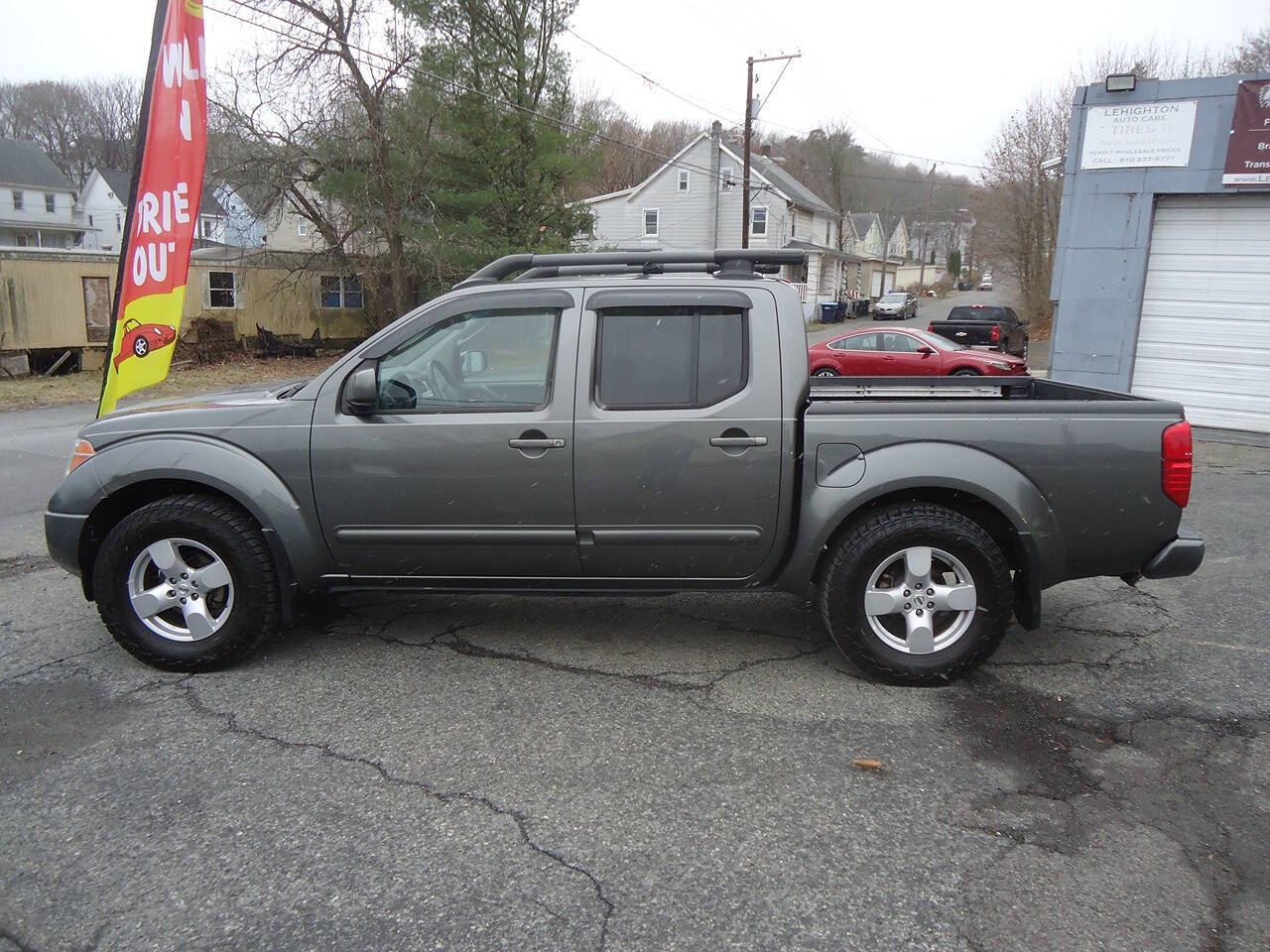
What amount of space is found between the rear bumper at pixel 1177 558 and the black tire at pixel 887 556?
634 millimetres

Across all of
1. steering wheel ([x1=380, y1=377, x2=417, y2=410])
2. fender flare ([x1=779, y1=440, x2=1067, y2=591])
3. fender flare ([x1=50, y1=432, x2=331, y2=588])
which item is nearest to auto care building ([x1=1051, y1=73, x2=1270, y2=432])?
fender flare ([x1=779, y1=440, x2=1067, y2=591])

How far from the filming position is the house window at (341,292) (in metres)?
26.6

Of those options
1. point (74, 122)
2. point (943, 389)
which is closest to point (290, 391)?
point (943, 389)

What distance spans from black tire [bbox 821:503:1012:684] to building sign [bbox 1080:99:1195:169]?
11.2m

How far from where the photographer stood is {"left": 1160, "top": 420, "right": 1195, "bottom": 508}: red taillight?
12.8ft

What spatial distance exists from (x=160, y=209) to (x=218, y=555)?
11.4ft

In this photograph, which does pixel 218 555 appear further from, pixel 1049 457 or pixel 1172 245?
pixel 1172 245

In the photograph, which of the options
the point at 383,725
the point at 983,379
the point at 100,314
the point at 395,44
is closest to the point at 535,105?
the point at 395,44

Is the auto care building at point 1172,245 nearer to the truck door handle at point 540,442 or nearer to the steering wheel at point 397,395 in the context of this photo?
the truck door handle at point 540,442

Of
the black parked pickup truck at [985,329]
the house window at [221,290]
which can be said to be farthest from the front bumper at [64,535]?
the black parked pickup truck at [985,329]

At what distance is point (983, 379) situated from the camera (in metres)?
5.17

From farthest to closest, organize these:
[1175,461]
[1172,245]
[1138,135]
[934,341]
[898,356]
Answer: [934,341], [898,356], [1172,245], [1138,135], [1175,461]

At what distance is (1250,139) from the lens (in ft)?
39.1

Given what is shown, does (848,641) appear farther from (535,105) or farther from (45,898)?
(535,105)
